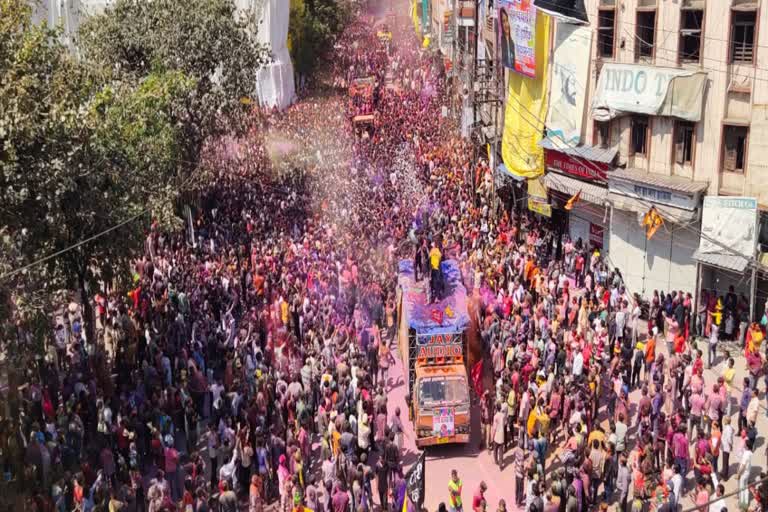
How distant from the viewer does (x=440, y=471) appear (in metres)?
16.5

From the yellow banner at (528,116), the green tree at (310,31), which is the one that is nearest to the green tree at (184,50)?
the yellow banner at (528,116)

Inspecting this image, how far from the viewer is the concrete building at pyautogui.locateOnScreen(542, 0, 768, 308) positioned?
20.9 m

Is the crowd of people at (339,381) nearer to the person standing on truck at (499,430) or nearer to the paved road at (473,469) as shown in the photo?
the person standing on truck at (499,430)

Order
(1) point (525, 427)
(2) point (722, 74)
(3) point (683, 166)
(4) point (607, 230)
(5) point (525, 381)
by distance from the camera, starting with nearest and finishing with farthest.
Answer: (1) point (525, 427) → (5) point (525, 381) → (2) point (722, 74) → (3) point (683, 166) → (4) point (607, 230)

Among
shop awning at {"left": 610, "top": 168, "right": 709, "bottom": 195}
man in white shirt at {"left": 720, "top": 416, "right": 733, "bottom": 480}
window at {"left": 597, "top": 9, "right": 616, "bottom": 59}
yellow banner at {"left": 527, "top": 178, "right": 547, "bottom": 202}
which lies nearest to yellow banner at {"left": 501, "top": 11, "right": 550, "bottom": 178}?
yellow banner at {"left": 527, "top": 178, "right": 547, "bottom": 202}

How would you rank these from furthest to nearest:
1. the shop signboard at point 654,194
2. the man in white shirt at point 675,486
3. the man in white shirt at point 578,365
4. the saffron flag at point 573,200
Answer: the saffron flag at point 573,200 < the shop signboard at point 654,194 < the man in white shirt at point 578,365 < the man in white shirt at point 675,486

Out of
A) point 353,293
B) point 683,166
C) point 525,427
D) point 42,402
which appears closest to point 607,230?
point 683,166

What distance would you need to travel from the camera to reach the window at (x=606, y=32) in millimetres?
24734

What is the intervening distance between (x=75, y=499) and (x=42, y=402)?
3.62m

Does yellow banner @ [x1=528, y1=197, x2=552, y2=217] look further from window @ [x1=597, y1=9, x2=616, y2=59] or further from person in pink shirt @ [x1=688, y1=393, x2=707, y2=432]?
person in pink shirt @ [x1=688, y1=393, x2=707, y2=432]

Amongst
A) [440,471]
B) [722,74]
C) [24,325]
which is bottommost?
[440,471]

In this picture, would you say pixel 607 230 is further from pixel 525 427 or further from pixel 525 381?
pixel 525 427

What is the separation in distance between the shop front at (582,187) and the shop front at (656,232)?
61 cm

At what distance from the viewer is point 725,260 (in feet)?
69.9
